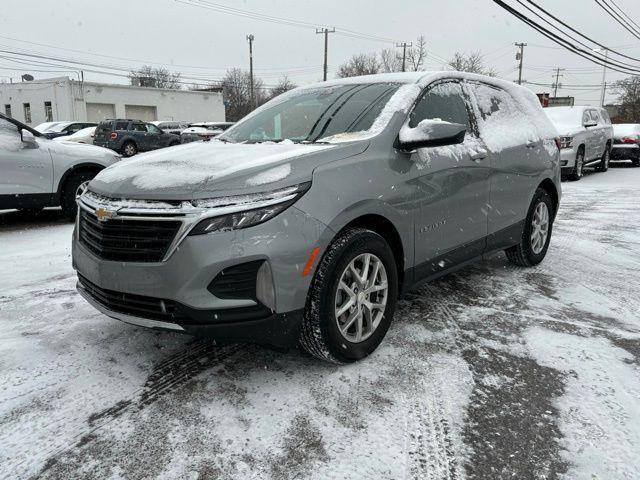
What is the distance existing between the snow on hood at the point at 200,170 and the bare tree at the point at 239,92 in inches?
2839

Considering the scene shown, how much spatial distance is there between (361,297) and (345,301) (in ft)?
0.35

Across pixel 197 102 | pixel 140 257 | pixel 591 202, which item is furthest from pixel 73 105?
pixel 140 257

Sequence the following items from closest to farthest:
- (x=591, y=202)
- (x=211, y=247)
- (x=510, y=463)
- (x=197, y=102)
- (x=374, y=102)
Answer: (x=510, y=463)
(x=211, y=247)
(x=374, y=102)
(x=591, y=202)
(x=197, y=102)

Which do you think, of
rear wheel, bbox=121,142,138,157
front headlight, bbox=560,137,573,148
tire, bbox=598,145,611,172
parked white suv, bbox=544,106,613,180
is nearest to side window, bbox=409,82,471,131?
parked white suv, bbox=544,106,613,180

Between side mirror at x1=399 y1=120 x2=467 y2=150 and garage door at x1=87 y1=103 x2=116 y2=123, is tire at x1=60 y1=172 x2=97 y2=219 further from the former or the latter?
garage door at x1=87 y1=103 x2=116 y2=123

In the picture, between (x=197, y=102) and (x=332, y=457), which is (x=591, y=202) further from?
(x=197, y=102)

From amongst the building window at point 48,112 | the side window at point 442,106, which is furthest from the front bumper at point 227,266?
the building window at point 48,112

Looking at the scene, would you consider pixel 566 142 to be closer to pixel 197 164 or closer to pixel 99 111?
pixel 197 164

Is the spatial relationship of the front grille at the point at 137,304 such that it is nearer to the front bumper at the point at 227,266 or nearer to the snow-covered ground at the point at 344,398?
the front bumper at the point at 227,266

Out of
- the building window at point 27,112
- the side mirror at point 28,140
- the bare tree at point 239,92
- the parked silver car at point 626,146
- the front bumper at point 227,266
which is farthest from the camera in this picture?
the bare tree at point 239,92

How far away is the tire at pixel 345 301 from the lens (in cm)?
264

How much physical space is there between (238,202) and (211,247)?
0.83 feet

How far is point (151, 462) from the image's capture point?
6.98 ft

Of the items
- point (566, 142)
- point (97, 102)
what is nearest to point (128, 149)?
point (566, 142)
